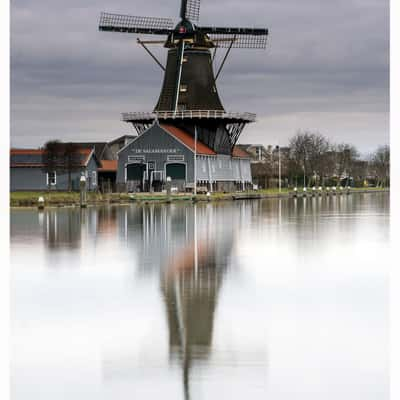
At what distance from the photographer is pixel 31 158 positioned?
54156mm

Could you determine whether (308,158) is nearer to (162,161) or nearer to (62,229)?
(162,161)

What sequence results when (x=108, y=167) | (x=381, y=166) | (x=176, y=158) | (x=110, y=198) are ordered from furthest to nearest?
1. (x=381, y=166)
2. (x=108, y=167)
3. (x=176, y=158)
4. (x=110, y=198)

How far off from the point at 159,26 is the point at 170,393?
48036 mm

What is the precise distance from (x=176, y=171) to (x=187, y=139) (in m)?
2.17

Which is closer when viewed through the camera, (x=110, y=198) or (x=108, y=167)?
(x=110, y=198)

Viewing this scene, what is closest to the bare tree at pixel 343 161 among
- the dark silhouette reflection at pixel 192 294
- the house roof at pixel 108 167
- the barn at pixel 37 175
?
the house roof at pixel 108 167

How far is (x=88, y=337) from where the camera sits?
27.5 ft

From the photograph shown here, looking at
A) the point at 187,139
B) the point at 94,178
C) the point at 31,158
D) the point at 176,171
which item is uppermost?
the point at 187,139

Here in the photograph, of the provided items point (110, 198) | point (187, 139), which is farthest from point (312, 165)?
point (110, 198)

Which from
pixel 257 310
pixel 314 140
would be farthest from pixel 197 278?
pixel 314 140

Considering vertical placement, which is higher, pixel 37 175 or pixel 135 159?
pixel 135 159

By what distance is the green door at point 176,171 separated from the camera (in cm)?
5188

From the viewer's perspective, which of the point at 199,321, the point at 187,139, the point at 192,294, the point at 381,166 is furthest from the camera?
the point at 381,166

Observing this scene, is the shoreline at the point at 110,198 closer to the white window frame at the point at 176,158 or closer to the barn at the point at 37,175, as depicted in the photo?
the white window frame at the point at 176,158
